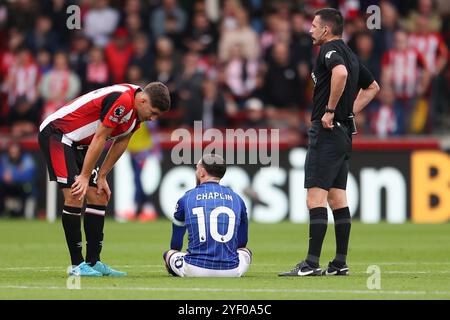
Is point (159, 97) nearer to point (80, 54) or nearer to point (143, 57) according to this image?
point (143, 57)

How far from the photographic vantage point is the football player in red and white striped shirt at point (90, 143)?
11.0 meters

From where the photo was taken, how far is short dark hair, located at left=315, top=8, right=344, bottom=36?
1124cm

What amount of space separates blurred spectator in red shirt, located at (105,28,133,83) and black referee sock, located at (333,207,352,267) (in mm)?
12220

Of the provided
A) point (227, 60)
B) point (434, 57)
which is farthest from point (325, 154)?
point (227, 60)

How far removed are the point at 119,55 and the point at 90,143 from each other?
12286mm

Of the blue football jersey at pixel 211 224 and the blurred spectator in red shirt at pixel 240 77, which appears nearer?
the blue football jersey at pixel 211 224

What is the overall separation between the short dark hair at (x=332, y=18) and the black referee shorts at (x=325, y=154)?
0.90 meters

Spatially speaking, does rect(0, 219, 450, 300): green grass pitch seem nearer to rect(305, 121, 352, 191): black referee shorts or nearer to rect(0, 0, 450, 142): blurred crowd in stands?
rect(305, 121, 352, 191): black referee shorts

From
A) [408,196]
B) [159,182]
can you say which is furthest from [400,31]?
[159,182]

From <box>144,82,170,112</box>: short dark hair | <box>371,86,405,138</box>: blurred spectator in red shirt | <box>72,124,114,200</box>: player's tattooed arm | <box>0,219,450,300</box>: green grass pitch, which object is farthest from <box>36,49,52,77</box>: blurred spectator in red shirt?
<box>144,82,170,112</box>: short dark hair

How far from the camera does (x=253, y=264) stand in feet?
43.3

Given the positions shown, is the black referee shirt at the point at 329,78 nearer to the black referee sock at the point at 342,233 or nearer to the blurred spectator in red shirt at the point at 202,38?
the black referee sock at the point at 342,233

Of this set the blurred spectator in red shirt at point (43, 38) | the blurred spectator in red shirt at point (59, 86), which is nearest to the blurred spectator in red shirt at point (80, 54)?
the blurred spectator in red shirt at point (59, 86)
